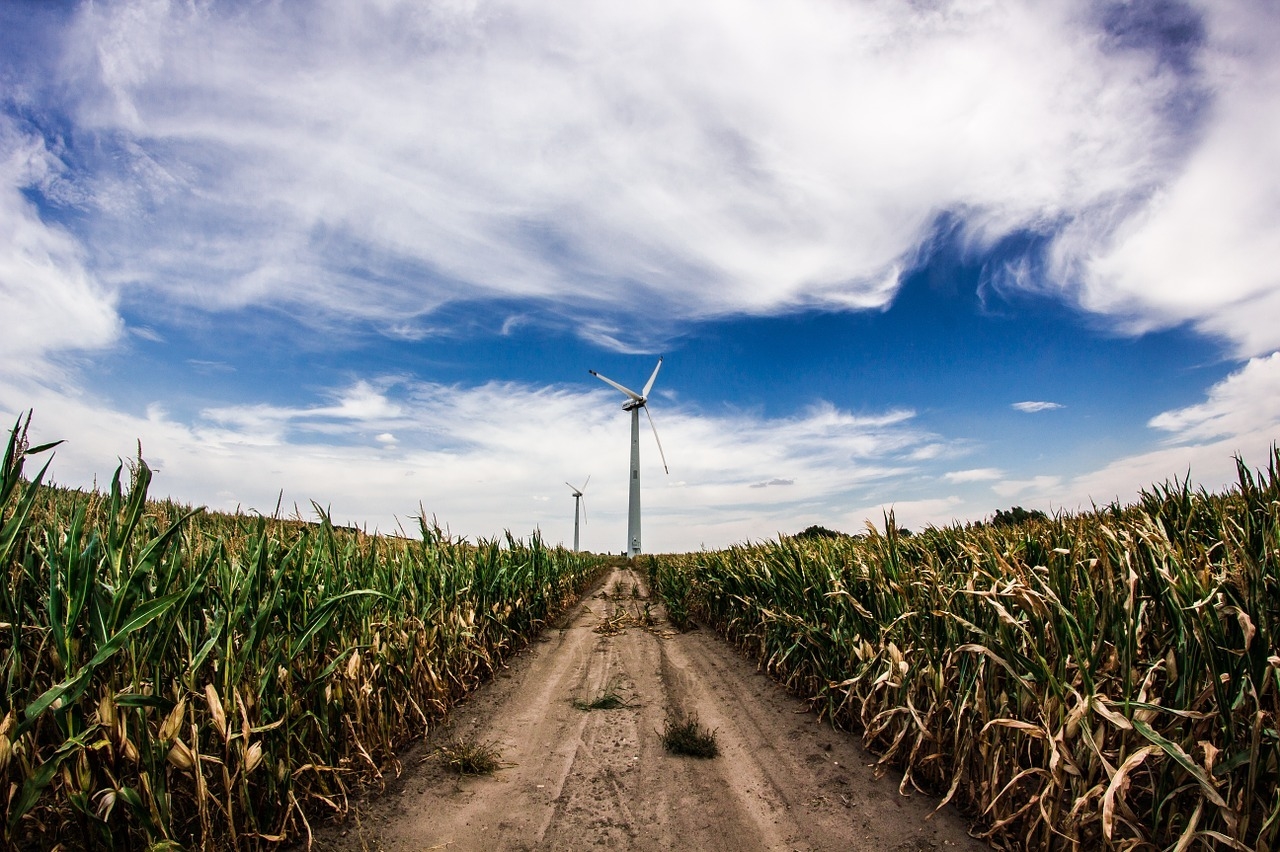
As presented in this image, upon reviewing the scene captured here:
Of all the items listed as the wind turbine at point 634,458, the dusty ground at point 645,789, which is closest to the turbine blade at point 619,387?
the wind turbine at point 634,458

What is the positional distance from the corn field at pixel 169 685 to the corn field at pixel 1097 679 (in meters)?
5.09

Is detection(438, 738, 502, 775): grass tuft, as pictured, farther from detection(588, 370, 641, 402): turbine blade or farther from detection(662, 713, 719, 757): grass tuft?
detection(588, 370, 641, 402): turbine blade

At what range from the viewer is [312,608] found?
5484 millimetres

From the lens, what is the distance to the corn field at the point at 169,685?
354 cm

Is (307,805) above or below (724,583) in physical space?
below

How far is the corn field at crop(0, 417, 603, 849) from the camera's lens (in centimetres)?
354

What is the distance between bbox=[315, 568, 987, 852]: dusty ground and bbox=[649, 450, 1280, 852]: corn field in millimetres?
522

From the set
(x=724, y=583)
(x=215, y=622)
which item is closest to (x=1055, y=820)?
(x=215, y=622)

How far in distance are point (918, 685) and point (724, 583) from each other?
779 centimetres

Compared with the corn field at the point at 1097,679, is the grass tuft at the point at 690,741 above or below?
below

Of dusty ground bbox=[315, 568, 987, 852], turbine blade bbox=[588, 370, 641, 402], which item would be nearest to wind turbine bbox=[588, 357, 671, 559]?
turbine blade bbox=[588, 370, 641, 402]

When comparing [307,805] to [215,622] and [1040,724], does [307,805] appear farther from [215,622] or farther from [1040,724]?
[1040,724]

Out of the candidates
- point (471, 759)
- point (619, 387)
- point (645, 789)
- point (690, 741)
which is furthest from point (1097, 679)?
point (619, 387)

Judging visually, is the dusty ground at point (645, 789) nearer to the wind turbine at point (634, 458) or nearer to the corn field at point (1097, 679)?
the corn field at point (1097, 679)
